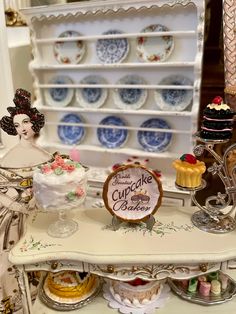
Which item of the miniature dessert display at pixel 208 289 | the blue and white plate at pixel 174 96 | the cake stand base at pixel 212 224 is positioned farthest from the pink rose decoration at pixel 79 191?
the blue and white plate at pixel 174 96

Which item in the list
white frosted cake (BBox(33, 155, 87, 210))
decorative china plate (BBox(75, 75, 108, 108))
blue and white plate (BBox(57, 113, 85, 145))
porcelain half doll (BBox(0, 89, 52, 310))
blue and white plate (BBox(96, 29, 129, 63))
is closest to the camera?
white frosted cake (BBox(33, 155, 87, 210))

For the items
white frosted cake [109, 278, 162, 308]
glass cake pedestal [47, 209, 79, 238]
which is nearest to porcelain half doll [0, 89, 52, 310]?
glass cake pedestal [47, 209, 79, 238]

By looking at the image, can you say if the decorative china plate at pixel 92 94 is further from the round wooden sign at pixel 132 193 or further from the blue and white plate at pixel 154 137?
the round wooden sign at pixel 132 193

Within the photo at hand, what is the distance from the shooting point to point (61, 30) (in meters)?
2.12

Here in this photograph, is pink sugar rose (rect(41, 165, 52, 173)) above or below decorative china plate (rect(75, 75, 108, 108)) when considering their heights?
below

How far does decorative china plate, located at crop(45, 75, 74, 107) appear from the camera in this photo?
7.22 feet

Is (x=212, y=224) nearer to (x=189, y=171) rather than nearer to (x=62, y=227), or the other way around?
(x=189, y=171)

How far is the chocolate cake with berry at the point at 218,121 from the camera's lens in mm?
1090

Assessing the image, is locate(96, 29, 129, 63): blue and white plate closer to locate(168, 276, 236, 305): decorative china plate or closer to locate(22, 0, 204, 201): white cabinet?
locate(22, 0, 204, 201): white cabinet

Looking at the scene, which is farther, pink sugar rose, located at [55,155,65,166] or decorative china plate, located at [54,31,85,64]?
decorative china plate, located at [54,31,85,64]

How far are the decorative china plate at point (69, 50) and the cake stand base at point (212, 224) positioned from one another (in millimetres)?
1325

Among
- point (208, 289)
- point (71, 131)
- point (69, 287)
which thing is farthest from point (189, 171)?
point (71, 131)

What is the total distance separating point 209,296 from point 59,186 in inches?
28.3

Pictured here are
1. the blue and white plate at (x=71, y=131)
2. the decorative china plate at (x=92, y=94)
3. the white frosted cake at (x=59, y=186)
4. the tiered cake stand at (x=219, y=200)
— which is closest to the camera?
the white frosted cake at (x=59, y=186)
